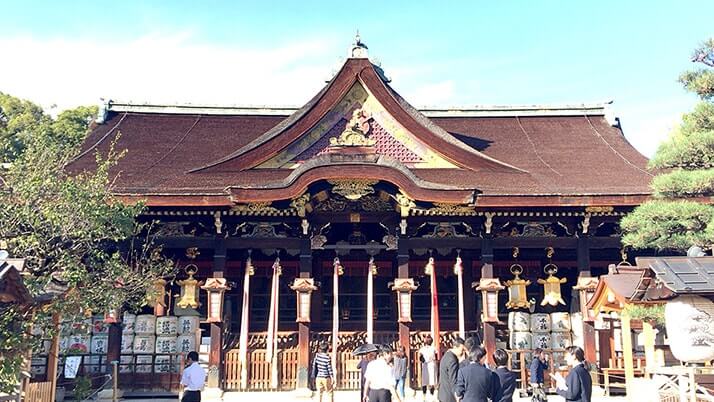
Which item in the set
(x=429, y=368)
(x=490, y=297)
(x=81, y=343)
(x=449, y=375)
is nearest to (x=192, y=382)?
(x=449, y=375)

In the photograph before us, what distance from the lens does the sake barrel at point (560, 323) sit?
14117 mm

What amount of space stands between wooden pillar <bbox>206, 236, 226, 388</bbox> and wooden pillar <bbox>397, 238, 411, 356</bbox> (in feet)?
13.1

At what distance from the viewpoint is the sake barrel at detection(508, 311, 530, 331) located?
14078 millimetres

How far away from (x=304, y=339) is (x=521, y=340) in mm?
5046

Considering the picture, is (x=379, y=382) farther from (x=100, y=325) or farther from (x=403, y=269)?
(x=100, y=325)

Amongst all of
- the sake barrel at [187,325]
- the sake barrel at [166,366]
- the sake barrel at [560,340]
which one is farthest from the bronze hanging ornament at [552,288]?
the sake barrel at [166,366]

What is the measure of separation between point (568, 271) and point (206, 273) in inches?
373

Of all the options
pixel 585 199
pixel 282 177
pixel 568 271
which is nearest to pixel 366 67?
pixel 282 177

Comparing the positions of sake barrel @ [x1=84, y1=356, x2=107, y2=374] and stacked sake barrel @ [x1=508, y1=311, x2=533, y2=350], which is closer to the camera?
sake barrel @ [x1=84, y1=356, x2=107, y2=374]

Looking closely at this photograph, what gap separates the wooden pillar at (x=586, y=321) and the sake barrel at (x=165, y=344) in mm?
9433

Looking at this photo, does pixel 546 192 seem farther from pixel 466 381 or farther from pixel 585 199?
pixel 466 381

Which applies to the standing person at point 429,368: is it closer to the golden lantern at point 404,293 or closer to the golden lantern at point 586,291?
the golden lantern at point 404,293

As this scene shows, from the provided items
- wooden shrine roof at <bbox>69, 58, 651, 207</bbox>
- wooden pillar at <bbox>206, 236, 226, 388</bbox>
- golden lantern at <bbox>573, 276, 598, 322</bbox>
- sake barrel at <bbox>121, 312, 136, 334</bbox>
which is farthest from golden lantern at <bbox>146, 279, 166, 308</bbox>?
golden lantern at <bbox>573, 276, 598, 322</bbox>

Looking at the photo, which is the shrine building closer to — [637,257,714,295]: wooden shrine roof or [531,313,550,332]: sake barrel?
[531,313,550,332]: sake barrel
